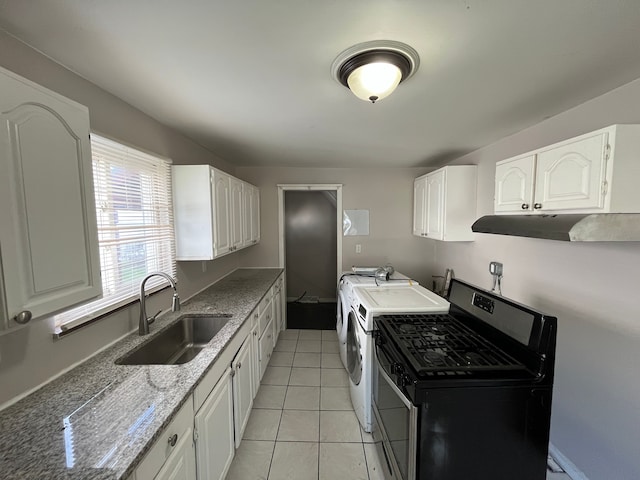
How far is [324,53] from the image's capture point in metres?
1.12

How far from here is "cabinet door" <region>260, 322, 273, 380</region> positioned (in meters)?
2.43

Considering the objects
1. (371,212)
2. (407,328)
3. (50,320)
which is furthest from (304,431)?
(371,212)

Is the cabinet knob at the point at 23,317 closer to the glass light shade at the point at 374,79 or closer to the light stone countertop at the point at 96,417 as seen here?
the light stone countertop at the point at 96,417

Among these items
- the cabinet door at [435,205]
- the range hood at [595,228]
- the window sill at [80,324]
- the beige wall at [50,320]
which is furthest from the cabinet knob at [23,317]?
the cabinet door at [435,205]

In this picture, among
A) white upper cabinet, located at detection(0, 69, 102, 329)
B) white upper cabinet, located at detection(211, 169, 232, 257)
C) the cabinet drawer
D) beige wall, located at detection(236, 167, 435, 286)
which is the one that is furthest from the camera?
beige wall, located at detection(236, 167, 435, 286)

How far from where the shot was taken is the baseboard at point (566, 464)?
165 centimetres

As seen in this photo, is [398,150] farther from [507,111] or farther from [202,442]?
[202,442]

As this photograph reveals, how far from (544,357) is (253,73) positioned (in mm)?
1899

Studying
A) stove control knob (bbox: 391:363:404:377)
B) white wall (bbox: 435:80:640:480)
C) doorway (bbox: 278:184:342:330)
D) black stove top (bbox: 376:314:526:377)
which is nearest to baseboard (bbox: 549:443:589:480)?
white wall (bbox: 435:80:640:480)

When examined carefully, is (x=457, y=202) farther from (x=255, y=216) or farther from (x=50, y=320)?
(x=50, y=320)

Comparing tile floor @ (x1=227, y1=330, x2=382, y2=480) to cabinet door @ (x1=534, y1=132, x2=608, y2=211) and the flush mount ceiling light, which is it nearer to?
cabinet door @ (x1=534, y1=132, x2=608, y2=211)

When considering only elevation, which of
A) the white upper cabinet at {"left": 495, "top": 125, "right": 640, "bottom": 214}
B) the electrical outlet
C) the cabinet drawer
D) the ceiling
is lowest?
the cabinet drawer

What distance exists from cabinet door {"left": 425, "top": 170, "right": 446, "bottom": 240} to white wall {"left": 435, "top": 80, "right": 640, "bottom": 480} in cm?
81

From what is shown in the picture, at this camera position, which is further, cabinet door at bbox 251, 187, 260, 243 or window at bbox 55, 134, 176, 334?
cabinet door at bbox 251, 187, 260, 243
